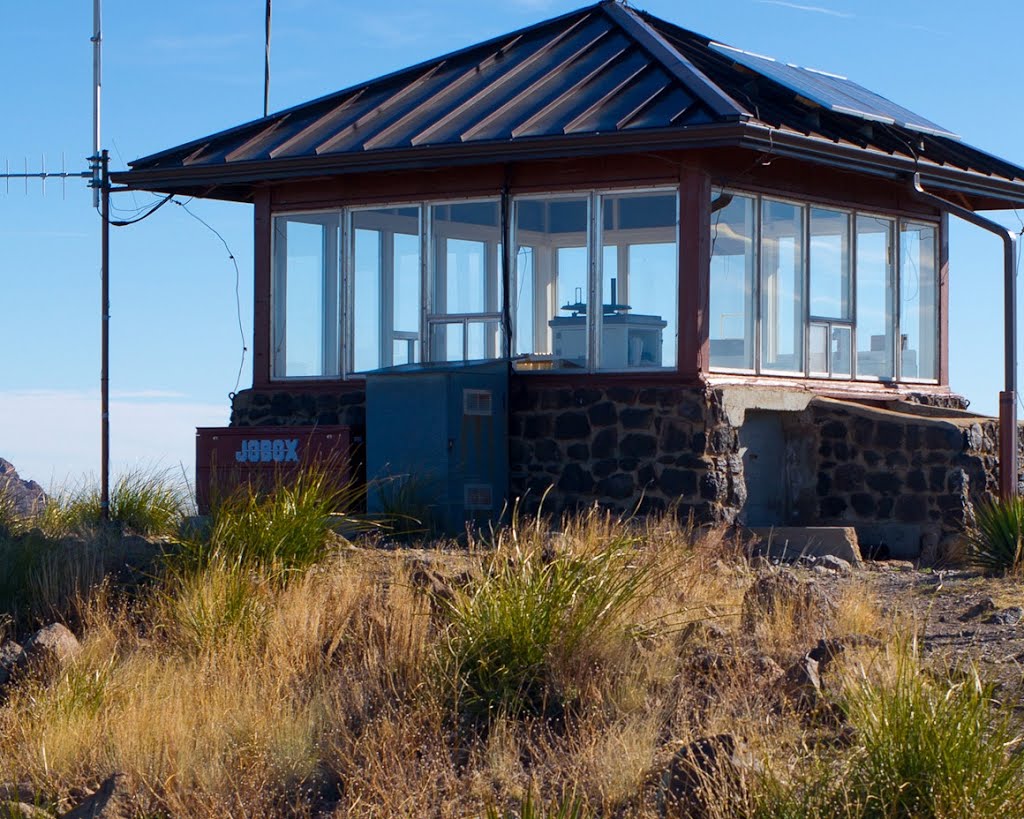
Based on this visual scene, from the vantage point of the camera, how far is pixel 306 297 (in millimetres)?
17875

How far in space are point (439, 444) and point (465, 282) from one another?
2454 mm

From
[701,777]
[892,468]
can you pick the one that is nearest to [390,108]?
[892,468]

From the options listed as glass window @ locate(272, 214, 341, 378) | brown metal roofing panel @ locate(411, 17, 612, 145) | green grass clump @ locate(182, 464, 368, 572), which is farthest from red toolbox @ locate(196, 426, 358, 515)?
green grass clump @ locate(182, 464, 368, 572)

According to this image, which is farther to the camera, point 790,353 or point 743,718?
point 790,353

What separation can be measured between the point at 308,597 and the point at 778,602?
3099mm

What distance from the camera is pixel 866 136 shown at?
1667 cm

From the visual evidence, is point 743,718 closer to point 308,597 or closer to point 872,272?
point 308,597

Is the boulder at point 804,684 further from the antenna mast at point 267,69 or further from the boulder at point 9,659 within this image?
the antenna mast at point 267,69

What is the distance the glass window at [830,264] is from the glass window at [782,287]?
0.25 m

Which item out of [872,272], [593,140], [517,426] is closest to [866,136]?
[872,272]

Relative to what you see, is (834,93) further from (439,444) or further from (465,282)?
(439,444)

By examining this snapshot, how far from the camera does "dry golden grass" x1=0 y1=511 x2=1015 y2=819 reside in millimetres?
7324

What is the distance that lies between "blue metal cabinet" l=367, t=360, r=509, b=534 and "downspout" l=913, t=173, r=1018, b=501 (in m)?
5.17

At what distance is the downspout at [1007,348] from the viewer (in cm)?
Result: 1605
